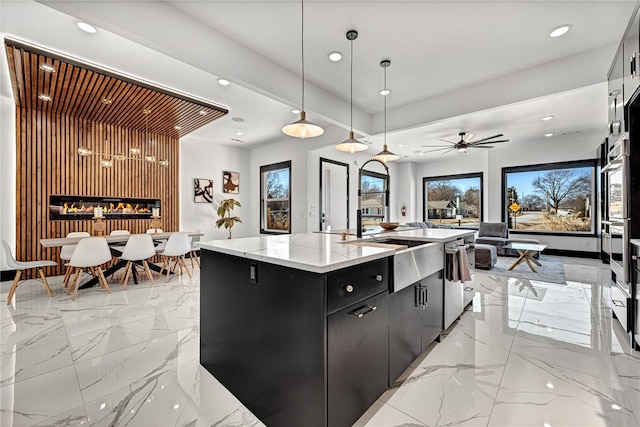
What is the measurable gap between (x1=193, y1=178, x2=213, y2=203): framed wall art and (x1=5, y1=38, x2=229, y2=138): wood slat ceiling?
1.49 metres

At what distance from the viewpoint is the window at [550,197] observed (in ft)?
21.7

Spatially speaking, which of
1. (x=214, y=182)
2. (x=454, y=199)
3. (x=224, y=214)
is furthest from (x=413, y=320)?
(x=454, y=199)

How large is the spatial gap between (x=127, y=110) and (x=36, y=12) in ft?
7.62

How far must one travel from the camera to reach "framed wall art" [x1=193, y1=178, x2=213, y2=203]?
6578mm

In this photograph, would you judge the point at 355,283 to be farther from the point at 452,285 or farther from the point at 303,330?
the point at 452,285

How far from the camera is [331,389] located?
1.25m

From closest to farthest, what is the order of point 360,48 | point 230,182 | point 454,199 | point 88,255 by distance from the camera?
point 360,48
point 88,255
point 230,182
point 454,199

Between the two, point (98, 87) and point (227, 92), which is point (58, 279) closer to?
point (98, 87)

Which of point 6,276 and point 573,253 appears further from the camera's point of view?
point 573,253

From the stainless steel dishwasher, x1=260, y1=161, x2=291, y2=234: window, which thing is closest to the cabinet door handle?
the stainless steel dishwasher

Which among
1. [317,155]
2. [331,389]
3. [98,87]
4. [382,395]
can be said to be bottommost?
[382,395]

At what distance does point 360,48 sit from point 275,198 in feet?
14.8

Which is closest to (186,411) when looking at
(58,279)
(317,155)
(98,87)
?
(98,87)

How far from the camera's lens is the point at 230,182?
719 cm
